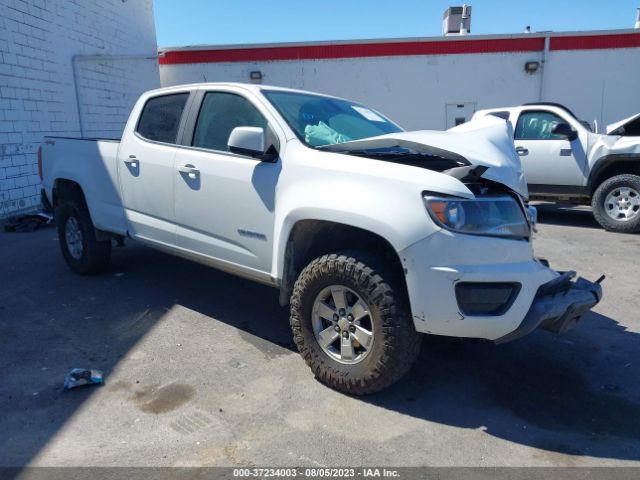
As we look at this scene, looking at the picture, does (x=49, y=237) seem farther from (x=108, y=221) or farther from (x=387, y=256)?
(x=387, y=256)

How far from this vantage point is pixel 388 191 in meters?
2.90

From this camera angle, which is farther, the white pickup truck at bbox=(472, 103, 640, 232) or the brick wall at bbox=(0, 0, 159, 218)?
the brick wall at bbox=(0, 0, 159, 218)

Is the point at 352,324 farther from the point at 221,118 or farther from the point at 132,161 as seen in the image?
the point at 132,161

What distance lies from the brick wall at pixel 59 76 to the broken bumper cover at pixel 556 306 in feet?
31.6

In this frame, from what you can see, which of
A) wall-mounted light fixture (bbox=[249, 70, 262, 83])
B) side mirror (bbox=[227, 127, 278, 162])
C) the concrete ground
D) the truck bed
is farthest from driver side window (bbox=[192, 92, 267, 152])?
wall-mounted light fixture (bbox=[249, 70, 262, 83])

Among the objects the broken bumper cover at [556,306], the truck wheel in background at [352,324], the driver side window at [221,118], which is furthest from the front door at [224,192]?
the broken bumper cover at [556,306]

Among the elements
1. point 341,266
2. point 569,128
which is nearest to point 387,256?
Answer: point 341,266

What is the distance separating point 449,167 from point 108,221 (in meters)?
3.51

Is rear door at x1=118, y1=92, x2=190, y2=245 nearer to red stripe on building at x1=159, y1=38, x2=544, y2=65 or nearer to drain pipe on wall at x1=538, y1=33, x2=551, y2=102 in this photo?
red stripe on building at x1=159, y1=38, x2=544, y2=65

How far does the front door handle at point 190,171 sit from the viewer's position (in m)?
4.02

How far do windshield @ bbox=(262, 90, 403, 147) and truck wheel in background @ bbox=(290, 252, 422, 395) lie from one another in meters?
0.99

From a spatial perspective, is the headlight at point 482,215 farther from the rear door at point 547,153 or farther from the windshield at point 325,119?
the rear door at point 547,153

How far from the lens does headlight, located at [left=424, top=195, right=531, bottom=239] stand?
2766 mm

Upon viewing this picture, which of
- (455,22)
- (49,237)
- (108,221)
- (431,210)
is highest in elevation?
(455,22)
